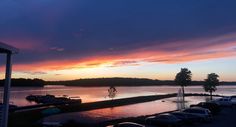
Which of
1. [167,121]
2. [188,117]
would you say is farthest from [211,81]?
[167,121]

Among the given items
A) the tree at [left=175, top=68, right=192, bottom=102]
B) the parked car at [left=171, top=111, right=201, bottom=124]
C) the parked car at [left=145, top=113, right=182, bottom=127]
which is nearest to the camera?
the parked car at [left=145, top=113, right=182, bottom=127]

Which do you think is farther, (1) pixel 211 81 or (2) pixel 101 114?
(1) pixel 211 81

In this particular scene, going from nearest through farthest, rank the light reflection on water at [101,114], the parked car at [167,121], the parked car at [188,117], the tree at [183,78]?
the parked car at [167,121], the parked car at [188,117], the light reflection on water at [101,114], the tree at [183,78]

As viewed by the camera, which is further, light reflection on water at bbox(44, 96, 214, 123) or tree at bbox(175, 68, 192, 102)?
→ tree at bbox(175, 68, 192, 102)

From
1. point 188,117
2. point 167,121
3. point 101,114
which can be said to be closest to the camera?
point 167,121

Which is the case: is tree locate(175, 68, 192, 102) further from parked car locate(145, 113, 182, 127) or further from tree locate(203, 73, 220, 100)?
parked car locate(145, 113, 182, 127)

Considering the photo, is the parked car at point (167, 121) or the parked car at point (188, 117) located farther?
the parked car at point (188, 117)

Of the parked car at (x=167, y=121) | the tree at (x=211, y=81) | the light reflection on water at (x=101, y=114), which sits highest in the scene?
the tree at (x=211, y=81)

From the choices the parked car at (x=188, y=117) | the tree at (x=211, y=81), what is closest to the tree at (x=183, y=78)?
Answer: the tree at (x=211, y=81)

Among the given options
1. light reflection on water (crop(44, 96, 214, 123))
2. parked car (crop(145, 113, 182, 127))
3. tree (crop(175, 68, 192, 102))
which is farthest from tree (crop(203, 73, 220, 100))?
parked car (crop(145, 113, 182, 127))

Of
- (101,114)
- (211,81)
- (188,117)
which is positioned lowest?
(101,114)

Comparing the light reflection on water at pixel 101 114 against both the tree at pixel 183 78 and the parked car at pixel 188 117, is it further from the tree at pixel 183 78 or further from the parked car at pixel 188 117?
the parked car at pixel 188 117

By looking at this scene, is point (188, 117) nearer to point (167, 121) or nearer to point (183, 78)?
point (167, 121)

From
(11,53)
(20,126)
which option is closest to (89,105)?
(20,126)
